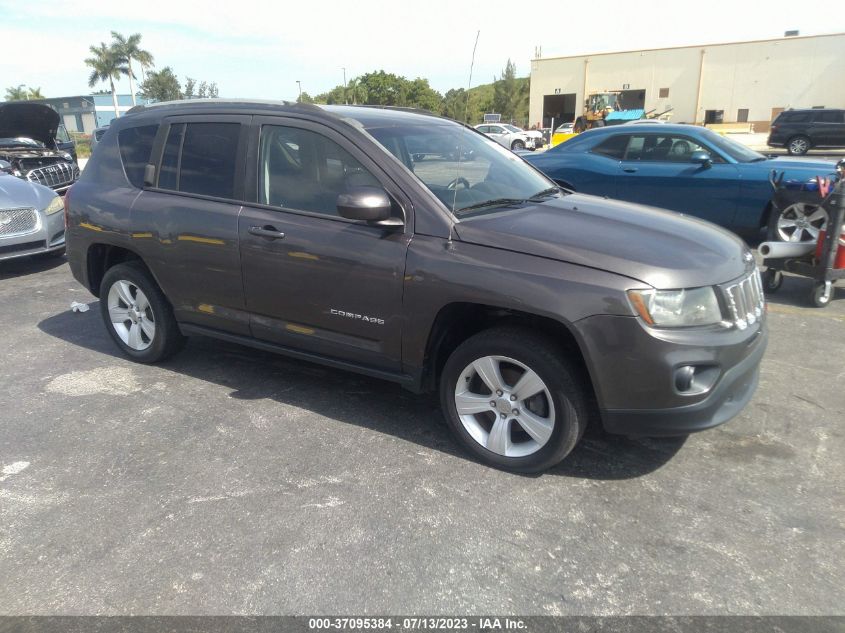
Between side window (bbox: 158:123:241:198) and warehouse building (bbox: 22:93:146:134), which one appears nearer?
side window (bbox: 158:123:241:198)

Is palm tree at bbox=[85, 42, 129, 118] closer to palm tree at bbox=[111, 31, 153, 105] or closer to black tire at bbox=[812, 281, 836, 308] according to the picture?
palm tree at bbox=[111, 31, 153, 105]

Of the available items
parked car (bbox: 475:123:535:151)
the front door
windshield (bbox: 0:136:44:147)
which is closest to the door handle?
the front door

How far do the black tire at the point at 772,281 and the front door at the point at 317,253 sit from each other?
15.7 ft

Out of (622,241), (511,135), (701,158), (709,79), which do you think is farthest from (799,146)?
(709,79)

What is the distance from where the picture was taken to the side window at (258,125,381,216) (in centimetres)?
360

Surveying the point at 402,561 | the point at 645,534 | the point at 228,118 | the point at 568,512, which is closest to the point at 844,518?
the point at 645,534

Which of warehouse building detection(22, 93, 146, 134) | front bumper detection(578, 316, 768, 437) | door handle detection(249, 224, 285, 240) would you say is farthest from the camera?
warehouse building detection(22, 93, 146, 134)

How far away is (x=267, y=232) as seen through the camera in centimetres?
374

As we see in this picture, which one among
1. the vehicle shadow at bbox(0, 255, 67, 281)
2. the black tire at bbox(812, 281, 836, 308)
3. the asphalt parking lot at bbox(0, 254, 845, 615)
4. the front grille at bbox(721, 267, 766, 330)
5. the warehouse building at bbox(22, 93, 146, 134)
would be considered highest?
the warehouse building at bbox(22, 93, 146, 134)

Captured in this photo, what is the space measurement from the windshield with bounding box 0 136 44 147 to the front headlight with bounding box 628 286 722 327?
13.1 meters

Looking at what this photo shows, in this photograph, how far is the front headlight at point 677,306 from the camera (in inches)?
110

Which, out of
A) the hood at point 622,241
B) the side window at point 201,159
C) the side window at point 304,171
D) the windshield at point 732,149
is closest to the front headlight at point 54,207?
the side window at point 201,159

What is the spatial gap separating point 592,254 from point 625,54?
5822 cm

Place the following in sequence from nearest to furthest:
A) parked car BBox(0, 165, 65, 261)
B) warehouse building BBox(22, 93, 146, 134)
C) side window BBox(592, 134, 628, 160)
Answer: parked car BBox(0, 165, 65, 261) → side window BBox(592, 134, 628, 160) → warehouse building BBox(22, 93, 146, 134)
